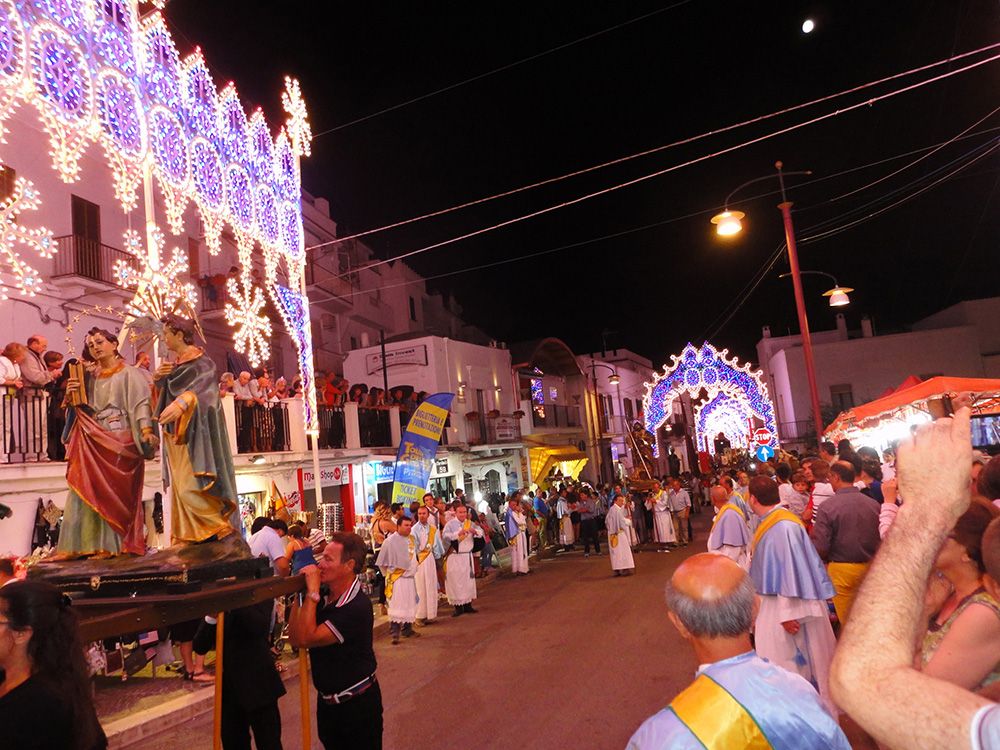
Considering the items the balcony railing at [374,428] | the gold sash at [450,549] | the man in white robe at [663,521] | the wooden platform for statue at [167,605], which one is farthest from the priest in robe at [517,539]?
the wooden platform for statue at [167,605]

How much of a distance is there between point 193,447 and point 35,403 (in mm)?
7439

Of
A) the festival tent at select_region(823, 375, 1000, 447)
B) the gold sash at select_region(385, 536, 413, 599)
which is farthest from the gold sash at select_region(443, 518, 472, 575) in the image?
the festival tent at select_region(823, 375, 1000, 447)

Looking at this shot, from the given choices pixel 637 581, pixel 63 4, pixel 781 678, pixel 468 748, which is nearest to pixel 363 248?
pixel 637 581

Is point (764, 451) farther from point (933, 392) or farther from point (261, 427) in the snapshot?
point (261, 427)

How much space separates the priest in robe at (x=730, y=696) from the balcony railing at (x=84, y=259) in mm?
14262

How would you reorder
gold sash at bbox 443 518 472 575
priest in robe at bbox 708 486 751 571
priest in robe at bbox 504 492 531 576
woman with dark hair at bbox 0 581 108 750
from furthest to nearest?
1. priest in robe at bbox 504 492 531 576
2. gold sash at bbox 443 518 472 575
3. priest in robe at bbox 708 486 751 571
4. woman with dark hair at bbox 0 581 108 750

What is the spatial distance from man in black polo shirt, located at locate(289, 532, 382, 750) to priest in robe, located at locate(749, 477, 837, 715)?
320 centimetres

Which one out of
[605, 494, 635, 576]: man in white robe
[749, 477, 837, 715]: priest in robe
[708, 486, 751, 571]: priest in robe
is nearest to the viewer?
[749, 477, 837, 715]: priest in robe

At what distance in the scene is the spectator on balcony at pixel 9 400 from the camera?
32.4 feet

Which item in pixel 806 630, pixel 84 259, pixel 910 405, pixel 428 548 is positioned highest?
pixel 84 259

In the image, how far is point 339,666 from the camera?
410 cm

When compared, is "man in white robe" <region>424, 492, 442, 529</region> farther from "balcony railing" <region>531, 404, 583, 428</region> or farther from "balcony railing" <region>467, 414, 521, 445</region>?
"balcony railing" <region>531, 404, 583, 428</region>

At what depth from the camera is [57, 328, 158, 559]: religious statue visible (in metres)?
4.60

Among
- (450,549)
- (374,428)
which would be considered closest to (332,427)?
(374,428)
